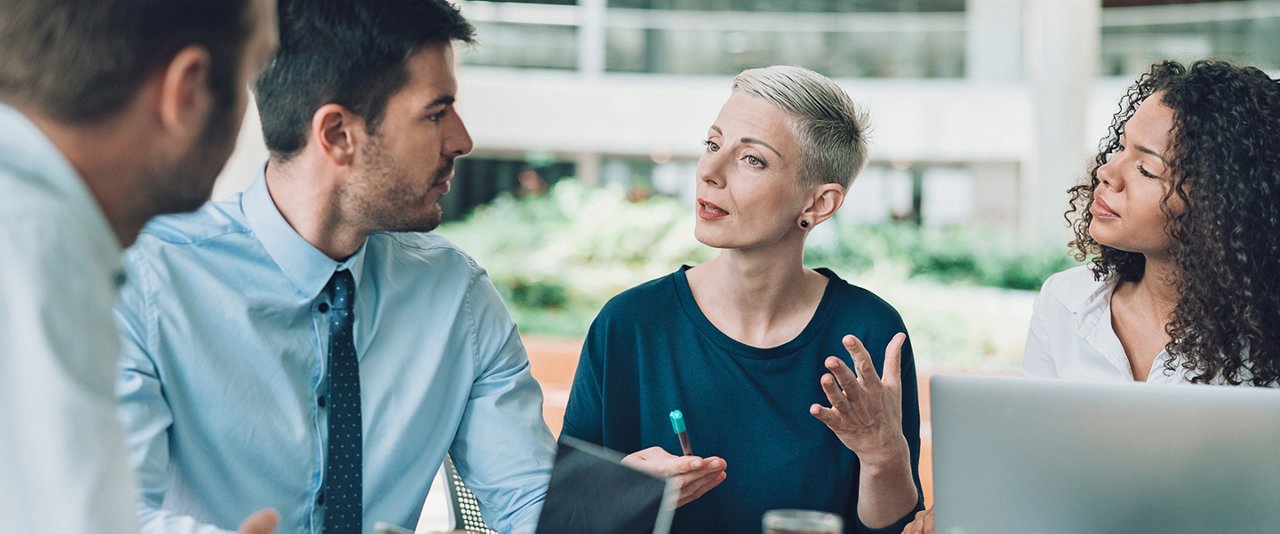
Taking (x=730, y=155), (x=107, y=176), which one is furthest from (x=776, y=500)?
(x=107, y=176)

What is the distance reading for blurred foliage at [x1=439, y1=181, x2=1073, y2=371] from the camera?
711 centimetres

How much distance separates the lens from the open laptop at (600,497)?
122cm

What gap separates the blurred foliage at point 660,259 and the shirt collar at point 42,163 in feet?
20.0

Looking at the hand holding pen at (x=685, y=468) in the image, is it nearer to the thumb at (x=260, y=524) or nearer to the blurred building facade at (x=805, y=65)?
the thumb at (x=260, y=524)

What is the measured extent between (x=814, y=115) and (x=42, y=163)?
1.45 m

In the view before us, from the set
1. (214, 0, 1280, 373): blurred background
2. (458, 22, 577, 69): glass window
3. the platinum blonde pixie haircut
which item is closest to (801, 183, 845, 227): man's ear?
the platinum blonde pixie haircut

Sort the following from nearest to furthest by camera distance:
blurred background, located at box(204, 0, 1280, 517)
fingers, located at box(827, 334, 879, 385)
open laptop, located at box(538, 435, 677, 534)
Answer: open laptop, located at box(538, 435, 677, 534) < fingers, located at box(827, 334, 879, 385) < blurred background, located at box(204, 0, 1280, 517)

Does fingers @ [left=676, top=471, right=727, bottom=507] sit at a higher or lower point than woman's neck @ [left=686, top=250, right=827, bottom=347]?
lower

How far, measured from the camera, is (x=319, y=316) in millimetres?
1656

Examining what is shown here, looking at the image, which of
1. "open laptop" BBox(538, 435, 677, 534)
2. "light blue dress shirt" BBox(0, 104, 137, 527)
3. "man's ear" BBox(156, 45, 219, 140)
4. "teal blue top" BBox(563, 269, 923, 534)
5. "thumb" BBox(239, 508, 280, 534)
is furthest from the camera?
"teal blue top" BBox(563, 269, 923, 534)

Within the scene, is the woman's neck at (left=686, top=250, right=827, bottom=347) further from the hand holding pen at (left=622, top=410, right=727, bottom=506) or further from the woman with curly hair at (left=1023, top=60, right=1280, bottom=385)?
the woman with curly hair at (left=1023, top=60, right=1280, bottom=385)

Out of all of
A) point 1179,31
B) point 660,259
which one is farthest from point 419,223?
point 1179,31

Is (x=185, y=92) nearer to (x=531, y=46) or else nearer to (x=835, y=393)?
(x=835, y=393)

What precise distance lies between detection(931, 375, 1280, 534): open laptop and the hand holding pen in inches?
13.6
